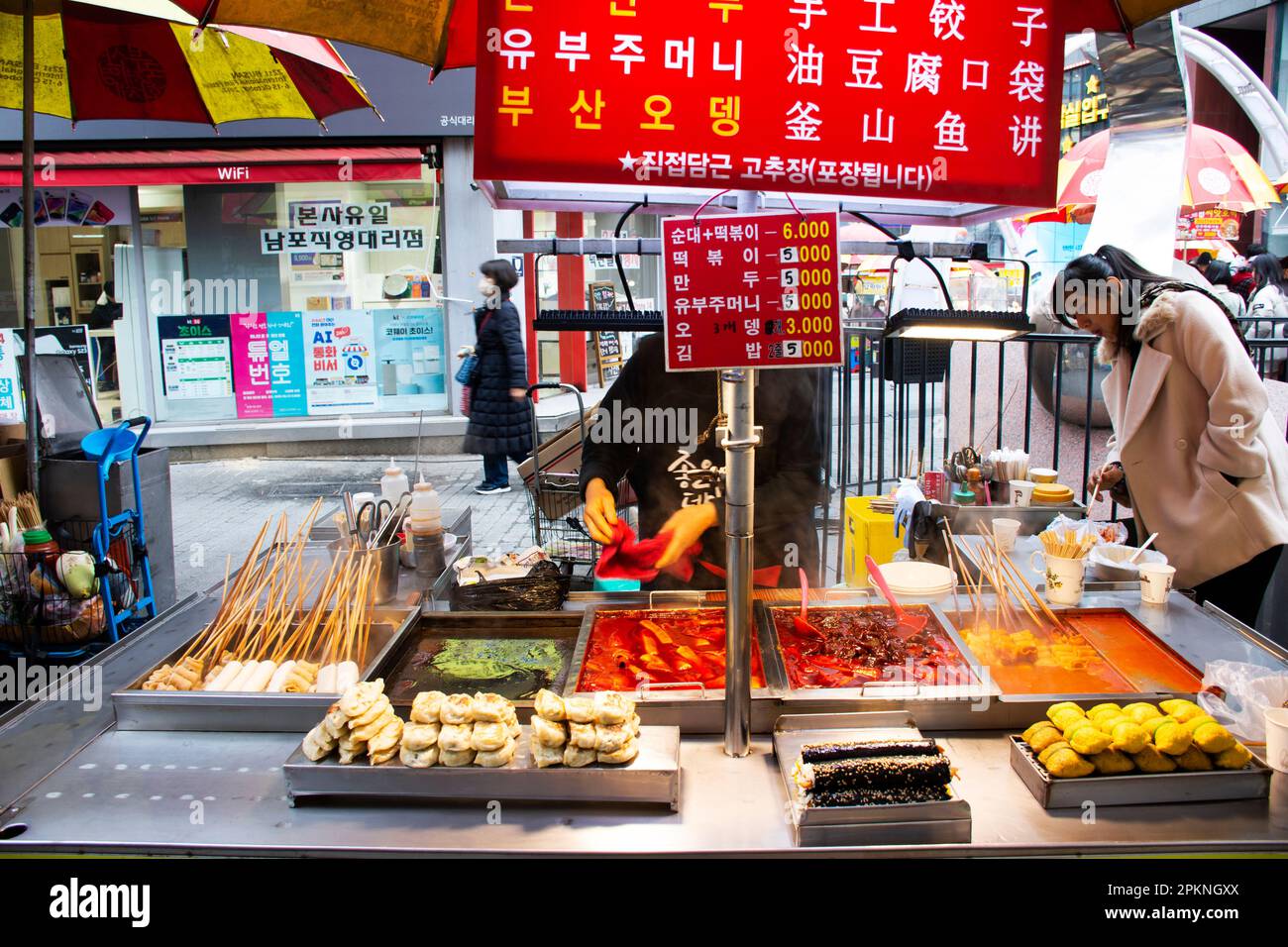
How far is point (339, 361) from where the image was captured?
1184 cm

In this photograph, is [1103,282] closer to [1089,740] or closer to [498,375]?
[1089,740]

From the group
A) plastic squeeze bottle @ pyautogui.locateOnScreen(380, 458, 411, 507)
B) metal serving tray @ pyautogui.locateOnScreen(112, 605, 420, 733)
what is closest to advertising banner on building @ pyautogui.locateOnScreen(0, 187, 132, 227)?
plastic squeeze bottle @ pyautogui.locateOnScreen(380, 458, 411, 507)

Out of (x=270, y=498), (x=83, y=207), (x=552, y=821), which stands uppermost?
(x=83, y=207)

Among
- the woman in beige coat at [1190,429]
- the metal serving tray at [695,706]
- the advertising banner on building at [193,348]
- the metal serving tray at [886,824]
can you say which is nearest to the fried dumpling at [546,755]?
the metal serving tray at [695,706]

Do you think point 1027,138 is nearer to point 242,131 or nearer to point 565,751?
point 565,751

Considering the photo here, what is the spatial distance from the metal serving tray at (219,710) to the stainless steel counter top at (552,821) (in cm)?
20

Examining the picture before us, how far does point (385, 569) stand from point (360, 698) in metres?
1.12

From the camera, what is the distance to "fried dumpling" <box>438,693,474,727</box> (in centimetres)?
228

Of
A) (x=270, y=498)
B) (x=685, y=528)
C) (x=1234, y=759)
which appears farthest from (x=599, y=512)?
(x=270, y=498)

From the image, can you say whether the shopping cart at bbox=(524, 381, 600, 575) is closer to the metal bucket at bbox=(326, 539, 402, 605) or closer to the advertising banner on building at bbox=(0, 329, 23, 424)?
the metal bucket at bbox=(326, 539, 402, 605)

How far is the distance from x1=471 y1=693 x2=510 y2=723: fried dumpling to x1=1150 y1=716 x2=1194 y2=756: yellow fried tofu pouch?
61.8 inches

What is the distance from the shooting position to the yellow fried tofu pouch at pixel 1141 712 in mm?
2311
